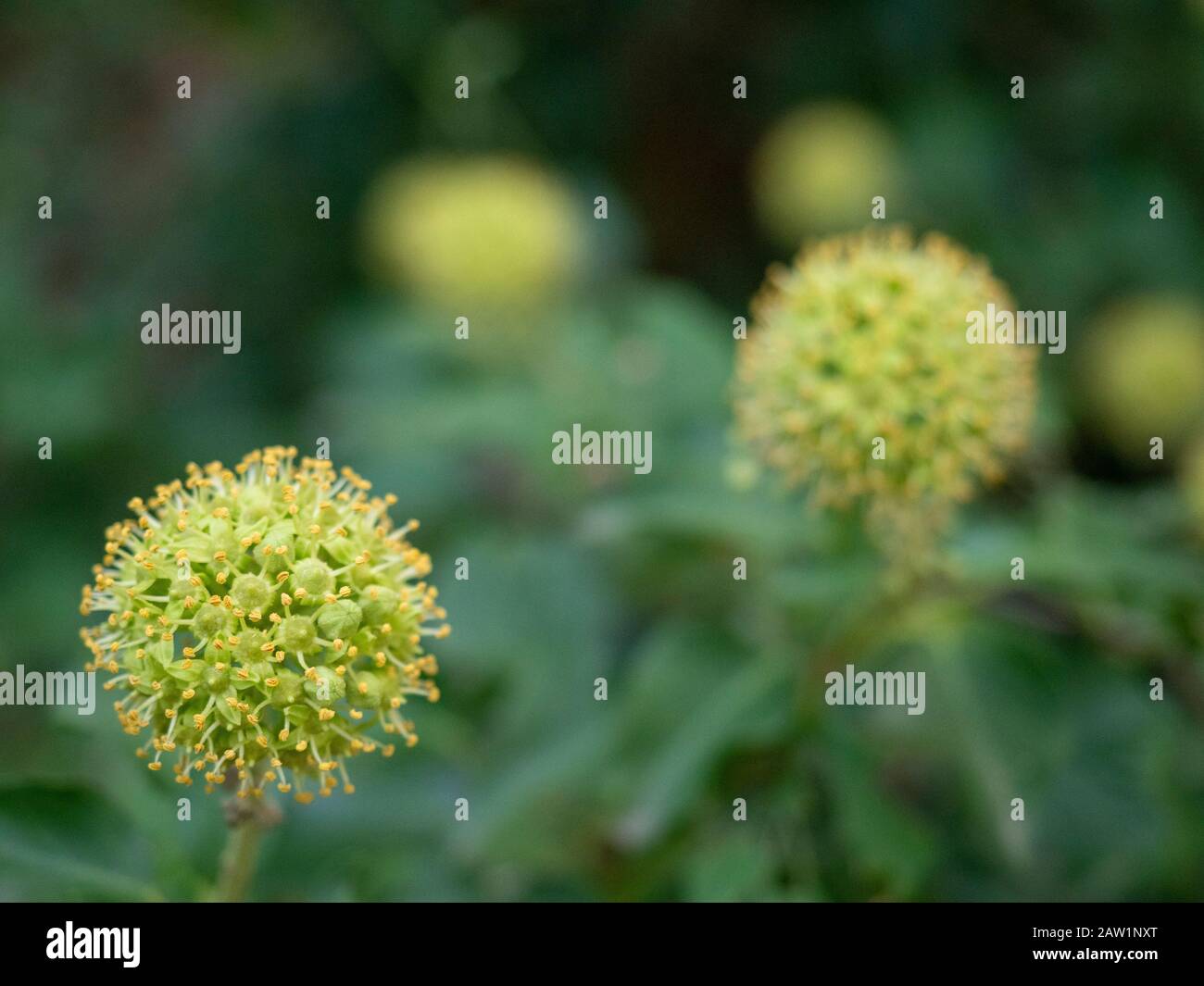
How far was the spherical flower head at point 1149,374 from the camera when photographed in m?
4.22

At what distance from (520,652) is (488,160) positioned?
259cm

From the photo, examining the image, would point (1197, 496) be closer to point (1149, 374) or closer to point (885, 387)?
point (885, 387)

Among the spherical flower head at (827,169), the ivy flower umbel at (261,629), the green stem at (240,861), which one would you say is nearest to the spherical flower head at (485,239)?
the spherical flower head at (827,169)

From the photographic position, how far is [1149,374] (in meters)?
4.22

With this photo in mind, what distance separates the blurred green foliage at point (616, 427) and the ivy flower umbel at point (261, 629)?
1.17 ft

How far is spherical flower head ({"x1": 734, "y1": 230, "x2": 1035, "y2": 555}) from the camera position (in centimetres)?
212

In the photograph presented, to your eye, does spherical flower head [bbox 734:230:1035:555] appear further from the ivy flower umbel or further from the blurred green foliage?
the ivy flower umbel

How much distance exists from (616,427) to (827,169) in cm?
202

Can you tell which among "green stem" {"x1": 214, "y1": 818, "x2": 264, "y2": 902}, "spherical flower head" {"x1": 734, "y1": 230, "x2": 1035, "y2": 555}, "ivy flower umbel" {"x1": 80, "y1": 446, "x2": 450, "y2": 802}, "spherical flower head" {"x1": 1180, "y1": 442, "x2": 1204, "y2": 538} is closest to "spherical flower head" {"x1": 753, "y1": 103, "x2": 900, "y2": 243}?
"spherical flower head" {"x1": 1180, "y1": 442, "x2": 1204, "y2": 538}

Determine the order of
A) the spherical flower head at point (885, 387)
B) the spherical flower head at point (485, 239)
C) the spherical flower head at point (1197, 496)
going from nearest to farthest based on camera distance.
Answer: the spherical flower head at point (885, 387)
the spherical flower head at point (1197, 496)
the spherical flower head at point (485, 239)

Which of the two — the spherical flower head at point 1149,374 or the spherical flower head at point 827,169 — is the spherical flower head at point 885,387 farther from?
the spherical flower head at point 827,169

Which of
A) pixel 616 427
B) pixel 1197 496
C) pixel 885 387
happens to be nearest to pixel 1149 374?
pixel 1197 496
